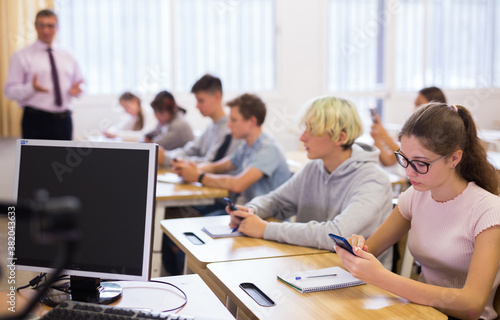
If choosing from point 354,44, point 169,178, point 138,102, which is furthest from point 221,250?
point 354,44

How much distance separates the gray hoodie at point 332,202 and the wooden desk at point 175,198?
0.59m

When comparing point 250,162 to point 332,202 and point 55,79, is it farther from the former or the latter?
point 55,79

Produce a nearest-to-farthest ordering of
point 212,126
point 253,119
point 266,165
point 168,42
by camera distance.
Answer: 1. point 266,165
2. point 253,119
3. point 212,126
4. point 168,42

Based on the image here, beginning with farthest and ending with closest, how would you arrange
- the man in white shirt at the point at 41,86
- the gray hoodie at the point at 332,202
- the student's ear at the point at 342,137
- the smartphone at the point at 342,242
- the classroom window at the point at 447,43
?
the classroom window at the point at 447,43, the man in white shirt at the point at 41,86, the student's ear at the point at 342,137, the gray hoodie at the point at 332,202, the smartphone at the point at 342,242

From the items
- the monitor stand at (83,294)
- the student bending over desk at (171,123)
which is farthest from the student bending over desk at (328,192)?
the student bending over desk at (171,123)

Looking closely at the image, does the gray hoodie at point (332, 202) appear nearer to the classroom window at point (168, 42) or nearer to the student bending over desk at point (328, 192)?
the student bending over desk at point (328, 192)

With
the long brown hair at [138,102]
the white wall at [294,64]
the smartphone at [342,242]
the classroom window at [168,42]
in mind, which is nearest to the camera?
the smartphone at [342,242]

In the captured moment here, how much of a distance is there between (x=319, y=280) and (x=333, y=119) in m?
0.82

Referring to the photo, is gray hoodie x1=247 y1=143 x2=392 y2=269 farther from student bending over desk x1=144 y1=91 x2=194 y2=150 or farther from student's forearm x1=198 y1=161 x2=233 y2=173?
student bending over desk x1=144 y1=91 x2=194 y2=150

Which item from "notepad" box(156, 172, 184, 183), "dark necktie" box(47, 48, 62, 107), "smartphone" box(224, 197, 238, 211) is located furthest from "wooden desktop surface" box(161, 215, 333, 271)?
"dark necktie" box(47, 48, 62, 107)

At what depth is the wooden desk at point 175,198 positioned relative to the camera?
2.75 meters

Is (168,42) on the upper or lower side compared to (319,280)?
upper

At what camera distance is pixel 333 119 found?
7.05 feet

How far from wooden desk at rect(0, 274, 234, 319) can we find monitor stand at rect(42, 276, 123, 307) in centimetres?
2
